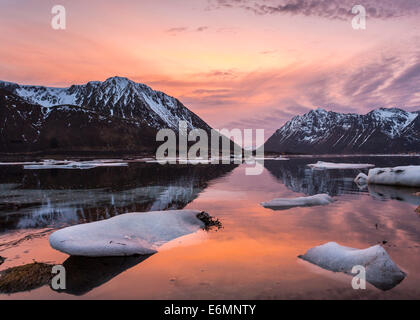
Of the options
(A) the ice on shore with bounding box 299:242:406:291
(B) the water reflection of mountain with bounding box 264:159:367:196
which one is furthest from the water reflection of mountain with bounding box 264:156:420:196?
(A) the ice on shore with bounding box 299:242:406:291

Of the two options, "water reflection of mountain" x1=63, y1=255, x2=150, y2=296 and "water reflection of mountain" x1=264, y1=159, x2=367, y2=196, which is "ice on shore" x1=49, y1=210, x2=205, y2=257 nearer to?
"water reflection of mountain" x1=63, y1=255, x2=150, y2=296

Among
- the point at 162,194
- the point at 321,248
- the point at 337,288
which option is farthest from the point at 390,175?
the point at 337,288

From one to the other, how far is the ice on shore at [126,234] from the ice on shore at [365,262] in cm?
641

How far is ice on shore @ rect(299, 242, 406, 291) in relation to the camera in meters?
9.53

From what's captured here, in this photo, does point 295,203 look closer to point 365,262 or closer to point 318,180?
point 365,262

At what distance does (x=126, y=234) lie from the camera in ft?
45.8

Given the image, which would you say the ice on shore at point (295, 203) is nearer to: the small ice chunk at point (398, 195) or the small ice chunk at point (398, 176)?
the small ice chunk at point (398, 195)

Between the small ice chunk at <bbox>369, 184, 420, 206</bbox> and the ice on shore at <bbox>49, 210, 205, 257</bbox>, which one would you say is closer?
the ice on shore at <bbox>49, 210, 205, 257</bbox>

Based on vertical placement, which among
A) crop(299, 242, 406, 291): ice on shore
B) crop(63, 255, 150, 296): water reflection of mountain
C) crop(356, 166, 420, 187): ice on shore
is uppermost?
crop(356, 166, 420, 187): ice on shore

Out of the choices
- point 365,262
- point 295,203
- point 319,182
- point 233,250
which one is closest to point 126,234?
point 233,250

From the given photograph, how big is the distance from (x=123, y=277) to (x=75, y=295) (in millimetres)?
1609

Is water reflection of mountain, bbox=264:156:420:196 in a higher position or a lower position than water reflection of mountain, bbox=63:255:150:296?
higher

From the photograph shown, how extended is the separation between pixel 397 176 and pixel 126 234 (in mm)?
32056
